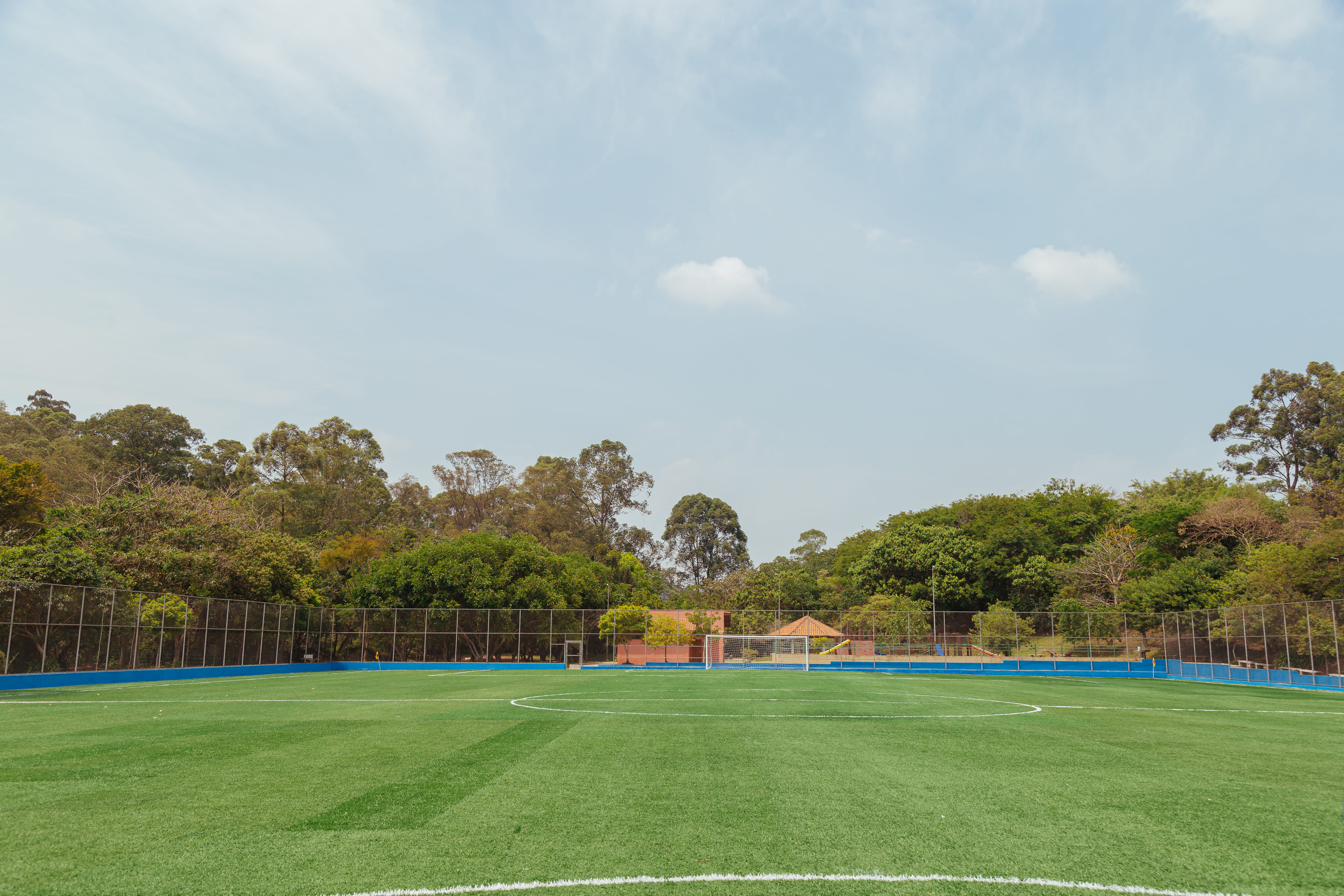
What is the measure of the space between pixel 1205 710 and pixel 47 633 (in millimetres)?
26852

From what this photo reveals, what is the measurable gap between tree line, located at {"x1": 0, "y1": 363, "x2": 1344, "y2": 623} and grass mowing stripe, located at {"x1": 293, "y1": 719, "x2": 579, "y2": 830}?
2190 cm

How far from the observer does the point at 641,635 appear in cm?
4106

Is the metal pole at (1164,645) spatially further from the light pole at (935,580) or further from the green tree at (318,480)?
the green tree at (318,480)

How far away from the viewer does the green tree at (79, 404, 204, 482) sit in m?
53.1

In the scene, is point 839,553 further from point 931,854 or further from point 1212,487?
point 931,854

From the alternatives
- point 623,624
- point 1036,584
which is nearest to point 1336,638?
point 1036,584

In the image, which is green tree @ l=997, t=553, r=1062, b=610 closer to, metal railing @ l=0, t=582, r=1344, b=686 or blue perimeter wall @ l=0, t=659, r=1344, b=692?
metal railing @ l=0, t=582, r=1344, b=686

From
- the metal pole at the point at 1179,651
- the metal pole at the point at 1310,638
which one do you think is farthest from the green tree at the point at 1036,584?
the metal pole at the point at 1310,638

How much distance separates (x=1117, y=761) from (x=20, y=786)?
9857 millimetres

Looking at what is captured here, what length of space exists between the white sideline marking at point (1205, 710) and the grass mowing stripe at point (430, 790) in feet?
34.6

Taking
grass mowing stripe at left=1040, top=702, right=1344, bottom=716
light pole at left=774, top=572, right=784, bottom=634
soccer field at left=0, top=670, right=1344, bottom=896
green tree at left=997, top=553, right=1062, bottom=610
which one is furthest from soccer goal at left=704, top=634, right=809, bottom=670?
soccer field at left=0, top=670, right=1344, bottom=896

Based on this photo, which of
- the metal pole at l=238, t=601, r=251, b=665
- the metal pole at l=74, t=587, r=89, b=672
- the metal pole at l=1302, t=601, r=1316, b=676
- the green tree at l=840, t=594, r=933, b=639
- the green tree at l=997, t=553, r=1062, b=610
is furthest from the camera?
the green tree at l=997, t=553, r=1062, b=610

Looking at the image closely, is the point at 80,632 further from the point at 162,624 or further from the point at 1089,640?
the point at 1089,640

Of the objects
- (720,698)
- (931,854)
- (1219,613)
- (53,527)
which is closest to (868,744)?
(931,854)
